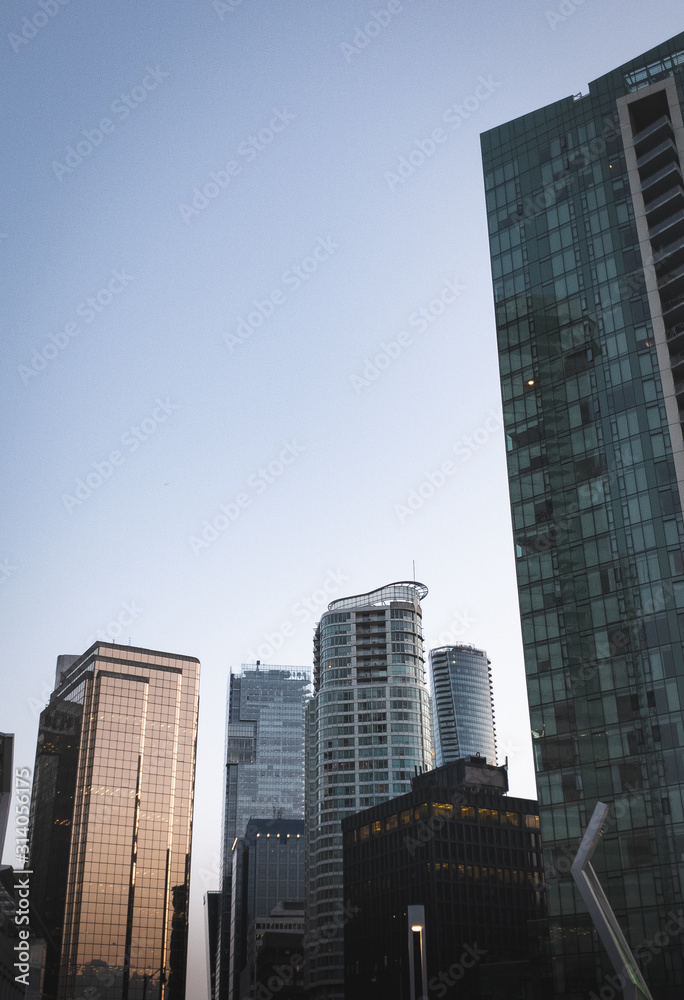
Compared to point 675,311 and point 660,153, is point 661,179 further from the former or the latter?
point 675,311

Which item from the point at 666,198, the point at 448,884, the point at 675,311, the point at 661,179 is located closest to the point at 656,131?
the point at 661,179

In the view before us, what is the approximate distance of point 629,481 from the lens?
3595 inches

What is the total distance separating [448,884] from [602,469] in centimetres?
9504

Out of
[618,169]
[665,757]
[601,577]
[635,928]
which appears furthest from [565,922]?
[618,169]

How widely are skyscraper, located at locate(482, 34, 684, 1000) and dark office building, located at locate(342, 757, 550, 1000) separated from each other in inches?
3185

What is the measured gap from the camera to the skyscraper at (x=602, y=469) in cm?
8100

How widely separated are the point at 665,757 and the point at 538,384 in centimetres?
3949

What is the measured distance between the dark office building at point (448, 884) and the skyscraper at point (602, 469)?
8090 cm

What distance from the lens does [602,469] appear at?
93625 millimetres

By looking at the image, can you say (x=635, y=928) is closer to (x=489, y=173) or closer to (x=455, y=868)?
(x=489, y=173)

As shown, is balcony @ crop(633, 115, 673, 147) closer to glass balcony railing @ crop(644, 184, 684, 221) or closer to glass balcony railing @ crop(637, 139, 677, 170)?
glass balcony railing @ crop(637, 139, 677, 170)

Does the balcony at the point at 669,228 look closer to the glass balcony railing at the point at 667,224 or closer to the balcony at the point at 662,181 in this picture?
the glass balcony railing at the point at 667,224

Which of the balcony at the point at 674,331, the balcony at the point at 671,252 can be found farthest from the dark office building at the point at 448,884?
the balcony at the point at 671,252

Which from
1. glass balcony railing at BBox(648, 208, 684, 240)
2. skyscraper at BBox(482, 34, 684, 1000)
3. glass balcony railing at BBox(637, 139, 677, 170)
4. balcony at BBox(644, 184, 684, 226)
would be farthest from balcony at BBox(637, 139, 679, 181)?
glass balcony railing at BBox(648, 208, 684, 240)
